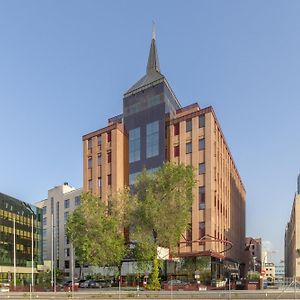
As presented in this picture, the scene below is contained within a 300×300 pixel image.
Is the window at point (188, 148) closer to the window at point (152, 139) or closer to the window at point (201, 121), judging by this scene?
the window at point (201, 121)

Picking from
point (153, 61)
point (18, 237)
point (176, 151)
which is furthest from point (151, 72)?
point (18, 237)

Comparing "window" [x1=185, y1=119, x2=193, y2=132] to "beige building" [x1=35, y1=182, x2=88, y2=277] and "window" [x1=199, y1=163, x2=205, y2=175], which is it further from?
"beige building" [x1=35, y1=182, x2=88, y2=277]

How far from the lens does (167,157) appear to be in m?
89.5

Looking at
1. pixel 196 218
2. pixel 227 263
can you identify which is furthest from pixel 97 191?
pixel 227 263

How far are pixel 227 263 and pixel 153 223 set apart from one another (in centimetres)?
4604

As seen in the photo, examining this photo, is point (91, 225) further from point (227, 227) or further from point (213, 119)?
point (227, 227)

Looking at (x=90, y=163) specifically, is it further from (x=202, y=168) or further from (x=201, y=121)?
(x=201, y=121)

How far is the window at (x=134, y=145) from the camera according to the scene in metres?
93.8

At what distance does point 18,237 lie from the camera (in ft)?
351

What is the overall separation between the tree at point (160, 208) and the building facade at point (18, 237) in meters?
41.6

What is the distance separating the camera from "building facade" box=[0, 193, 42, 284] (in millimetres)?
99250

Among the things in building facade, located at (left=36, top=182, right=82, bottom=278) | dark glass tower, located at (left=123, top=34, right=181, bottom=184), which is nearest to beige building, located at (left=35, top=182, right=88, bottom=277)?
building facade, located at (left=36, top=182, right=82, bottom=278)

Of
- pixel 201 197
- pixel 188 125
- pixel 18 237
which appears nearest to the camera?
pixel 201 197

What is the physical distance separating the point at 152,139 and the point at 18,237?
135 feet
